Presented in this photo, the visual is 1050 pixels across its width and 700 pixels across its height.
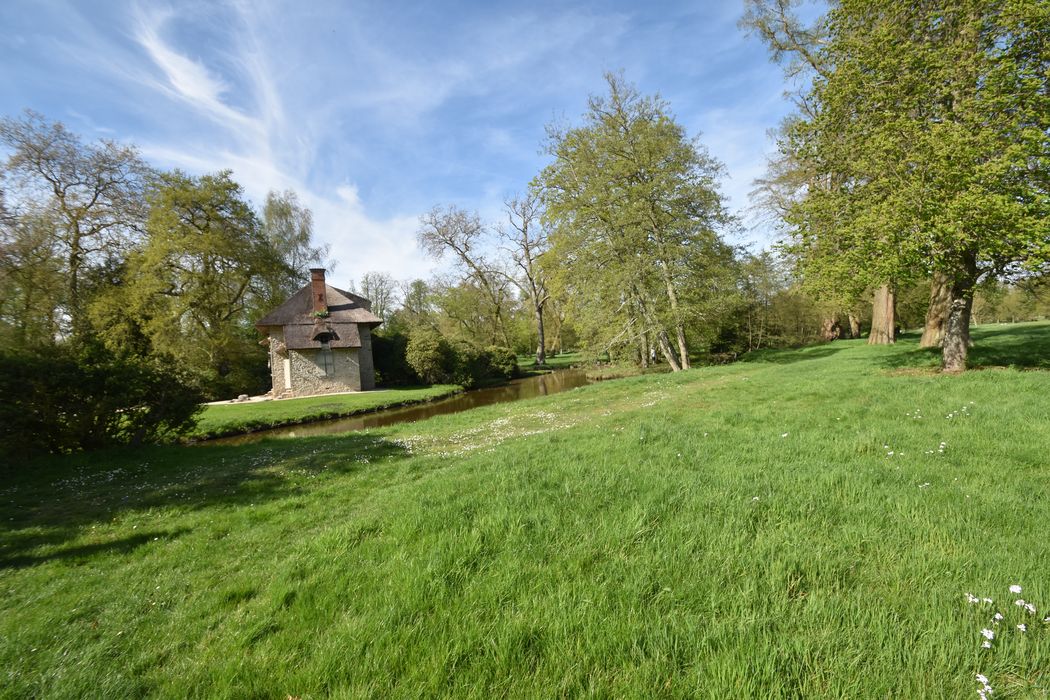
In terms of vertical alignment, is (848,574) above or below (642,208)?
below

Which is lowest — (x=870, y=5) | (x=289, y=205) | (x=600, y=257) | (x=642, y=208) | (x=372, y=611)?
(x=372, y=611)

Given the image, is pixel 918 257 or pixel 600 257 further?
pixel 600 257

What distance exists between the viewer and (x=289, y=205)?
39.3 m

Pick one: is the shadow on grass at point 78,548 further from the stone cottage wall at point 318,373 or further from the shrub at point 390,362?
the shrub at point 390,362

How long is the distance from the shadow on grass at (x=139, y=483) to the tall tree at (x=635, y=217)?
1499 cm

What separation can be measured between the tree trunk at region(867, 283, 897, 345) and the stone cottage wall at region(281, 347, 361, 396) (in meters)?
32.6

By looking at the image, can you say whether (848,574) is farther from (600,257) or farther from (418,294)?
(418,294)

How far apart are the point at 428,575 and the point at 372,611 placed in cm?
46

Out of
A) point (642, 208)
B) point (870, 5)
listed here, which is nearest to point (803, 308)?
point (642, 208)

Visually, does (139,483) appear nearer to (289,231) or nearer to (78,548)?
(78,548)

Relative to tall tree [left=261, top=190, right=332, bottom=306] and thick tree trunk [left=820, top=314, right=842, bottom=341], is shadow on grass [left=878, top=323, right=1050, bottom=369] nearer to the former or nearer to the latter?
thick tree trunk [left=820, top=314, right=842, bottom=341]

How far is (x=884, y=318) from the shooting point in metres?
22.0

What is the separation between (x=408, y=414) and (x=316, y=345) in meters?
12.1

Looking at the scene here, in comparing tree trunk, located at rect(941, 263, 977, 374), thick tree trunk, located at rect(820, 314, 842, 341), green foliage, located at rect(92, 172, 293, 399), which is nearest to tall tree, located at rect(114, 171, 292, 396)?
green foliage, located at rect(92, 172, 293, 399)
